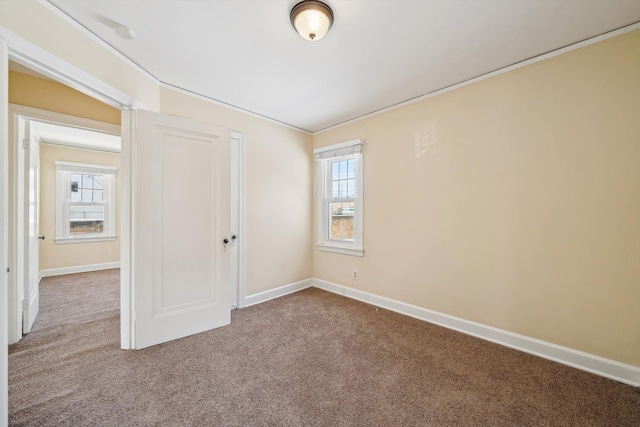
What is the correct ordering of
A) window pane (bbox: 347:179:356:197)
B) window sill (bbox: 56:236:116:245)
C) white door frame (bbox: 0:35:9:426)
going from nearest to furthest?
white door frame (bbox: 0:35:9:426) < window pane (bbox: 347:179:356:197) < window sill (bbox: 56:236:116:245)

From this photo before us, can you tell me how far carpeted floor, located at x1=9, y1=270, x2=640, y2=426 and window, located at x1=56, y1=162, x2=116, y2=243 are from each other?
3.37m

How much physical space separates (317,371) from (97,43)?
311 centimetres

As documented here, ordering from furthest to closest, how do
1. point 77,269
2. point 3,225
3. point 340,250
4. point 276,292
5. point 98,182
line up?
point 98,182 → point 77,269 → point 340,250 → point 276,292 → point 3,225

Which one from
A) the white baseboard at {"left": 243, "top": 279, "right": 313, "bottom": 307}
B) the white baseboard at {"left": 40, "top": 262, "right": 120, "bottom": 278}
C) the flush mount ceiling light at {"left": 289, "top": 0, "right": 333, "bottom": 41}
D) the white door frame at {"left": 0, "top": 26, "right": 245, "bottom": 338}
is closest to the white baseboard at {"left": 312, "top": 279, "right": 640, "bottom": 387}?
the white baseboard at {"left": 243, "top": 279, "right": 313, "bottom": 307}

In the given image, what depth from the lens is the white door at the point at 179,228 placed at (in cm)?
228

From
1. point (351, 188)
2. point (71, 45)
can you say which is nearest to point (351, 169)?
point (351, 188)

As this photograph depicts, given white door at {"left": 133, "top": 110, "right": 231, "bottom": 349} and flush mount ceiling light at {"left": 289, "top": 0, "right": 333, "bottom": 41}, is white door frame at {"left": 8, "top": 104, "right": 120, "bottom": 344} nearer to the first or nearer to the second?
white door at {"left": 133, "top": 110, "right": 231, "bottom": 349}

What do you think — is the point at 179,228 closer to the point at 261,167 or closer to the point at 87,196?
the point at 261,167

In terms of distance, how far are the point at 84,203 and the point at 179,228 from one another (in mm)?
4580

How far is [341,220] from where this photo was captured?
385 centimetres

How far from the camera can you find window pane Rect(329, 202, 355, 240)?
3.74m

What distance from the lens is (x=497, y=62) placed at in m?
2.23

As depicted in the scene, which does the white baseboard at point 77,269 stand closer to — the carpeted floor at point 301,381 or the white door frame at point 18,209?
the carpeted floor at point 301,381

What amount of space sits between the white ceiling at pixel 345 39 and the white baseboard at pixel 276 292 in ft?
8.45
